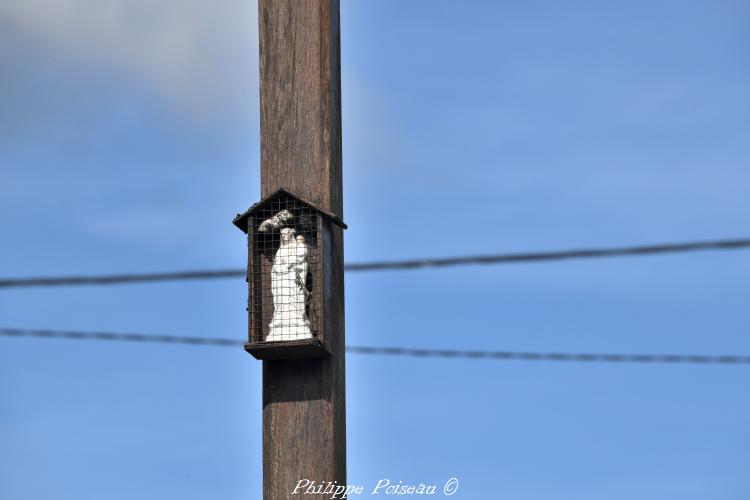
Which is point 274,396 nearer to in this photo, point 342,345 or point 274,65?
point 342,345

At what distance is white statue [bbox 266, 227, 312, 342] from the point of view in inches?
266

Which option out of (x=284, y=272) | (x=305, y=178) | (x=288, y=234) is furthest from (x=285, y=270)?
(x=305, y=178)

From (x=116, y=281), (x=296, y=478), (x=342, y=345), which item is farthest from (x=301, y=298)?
(x=116, y=281)

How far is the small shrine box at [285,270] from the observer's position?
675 centimetres

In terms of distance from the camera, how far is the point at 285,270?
22.7ft

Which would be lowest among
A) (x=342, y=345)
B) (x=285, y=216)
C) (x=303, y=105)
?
(x=342, y=345)

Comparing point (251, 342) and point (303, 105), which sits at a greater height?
point (303, 105)

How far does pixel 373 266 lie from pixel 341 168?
978 millimetres

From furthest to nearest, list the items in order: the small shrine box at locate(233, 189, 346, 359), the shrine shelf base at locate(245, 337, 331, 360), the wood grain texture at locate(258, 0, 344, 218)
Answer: the wood grain texture at locate(258, 0, 344, 218), the small shrine box at locate(233, 189, 346, 359), the shrine shelf base at locate(245, 337, 331, 360)

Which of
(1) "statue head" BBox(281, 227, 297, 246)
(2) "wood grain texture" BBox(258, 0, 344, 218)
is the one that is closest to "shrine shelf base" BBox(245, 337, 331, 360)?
(1) "statue head" BBox(281, 227, 297, 246)

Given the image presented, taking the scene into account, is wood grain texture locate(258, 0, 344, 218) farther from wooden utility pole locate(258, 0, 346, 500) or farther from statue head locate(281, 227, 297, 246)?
statue head locate(281, 227, 297, 246)

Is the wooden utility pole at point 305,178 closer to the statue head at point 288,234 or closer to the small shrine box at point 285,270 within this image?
the small shrine box at point 285,270

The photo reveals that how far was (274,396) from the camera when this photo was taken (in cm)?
671

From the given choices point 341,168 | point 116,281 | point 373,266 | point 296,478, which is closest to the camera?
point 116,281
